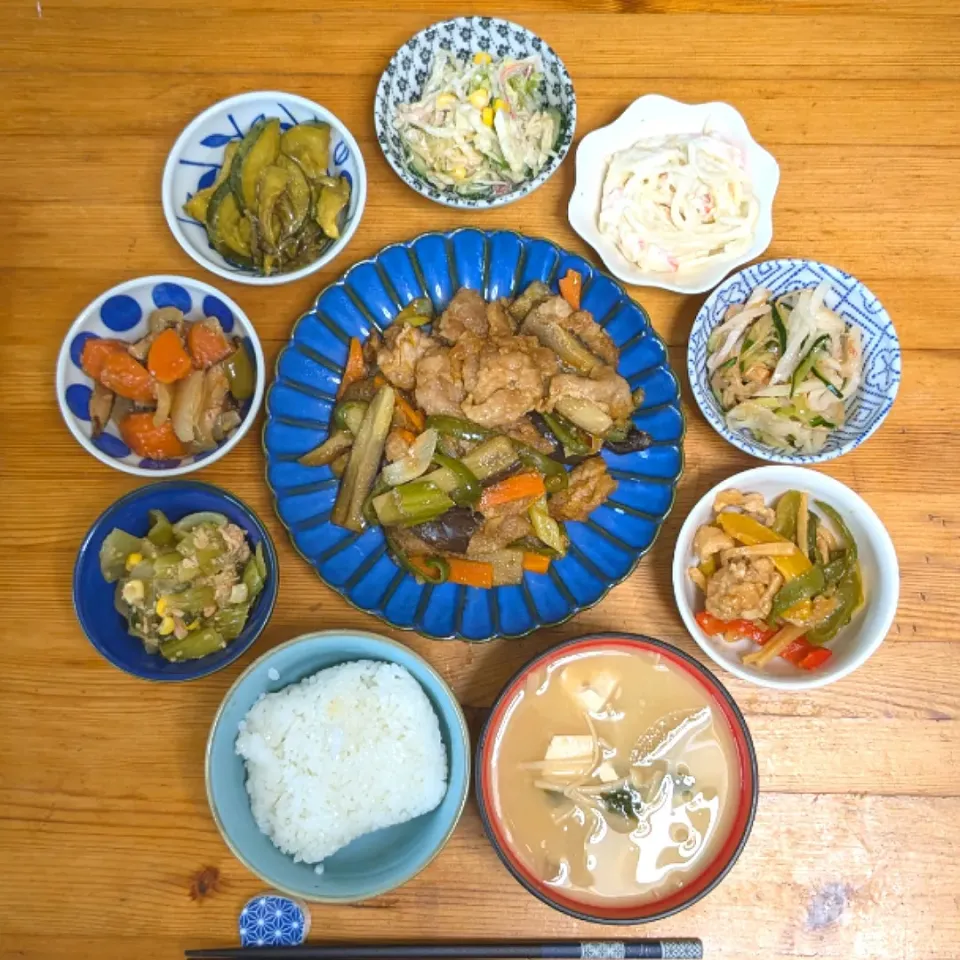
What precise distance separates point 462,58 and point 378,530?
1.49 meters

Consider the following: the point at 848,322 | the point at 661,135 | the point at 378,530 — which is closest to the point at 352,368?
the point at 378,530

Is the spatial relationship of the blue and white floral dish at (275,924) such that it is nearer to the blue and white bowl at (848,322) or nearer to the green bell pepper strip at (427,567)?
the green bell pepper strip at (427,567)

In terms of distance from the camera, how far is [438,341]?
8.07 ft

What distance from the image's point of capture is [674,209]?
2.49m

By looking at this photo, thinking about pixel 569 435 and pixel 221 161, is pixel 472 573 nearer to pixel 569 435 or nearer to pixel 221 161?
pixel 569 435

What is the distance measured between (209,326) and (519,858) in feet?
5.53

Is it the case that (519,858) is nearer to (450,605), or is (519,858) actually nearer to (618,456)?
(450,605)

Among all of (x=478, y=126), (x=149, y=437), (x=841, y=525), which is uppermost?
(x=478, y=126)

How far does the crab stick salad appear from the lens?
2480mm

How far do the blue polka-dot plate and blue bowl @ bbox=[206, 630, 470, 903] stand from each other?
0.60 m

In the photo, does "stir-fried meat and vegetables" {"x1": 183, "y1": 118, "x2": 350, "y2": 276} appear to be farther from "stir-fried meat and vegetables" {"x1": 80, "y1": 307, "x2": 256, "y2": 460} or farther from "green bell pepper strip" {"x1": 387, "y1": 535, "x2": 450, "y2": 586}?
"green bell pepper strip" {"x1": 387, "y1": 535, "x2": 450, "y2": 586}

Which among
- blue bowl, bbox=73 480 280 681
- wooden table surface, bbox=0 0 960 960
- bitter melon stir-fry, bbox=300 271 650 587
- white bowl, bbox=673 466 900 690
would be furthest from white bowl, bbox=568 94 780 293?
blue bowl, bbox=73 480 280 681

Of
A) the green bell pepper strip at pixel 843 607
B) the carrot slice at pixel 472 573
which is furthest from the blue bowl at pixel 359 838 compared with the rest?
the green bell pepper strip at pixel 843 607

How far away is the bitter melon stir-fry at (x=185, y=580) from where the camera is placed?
2.20m
